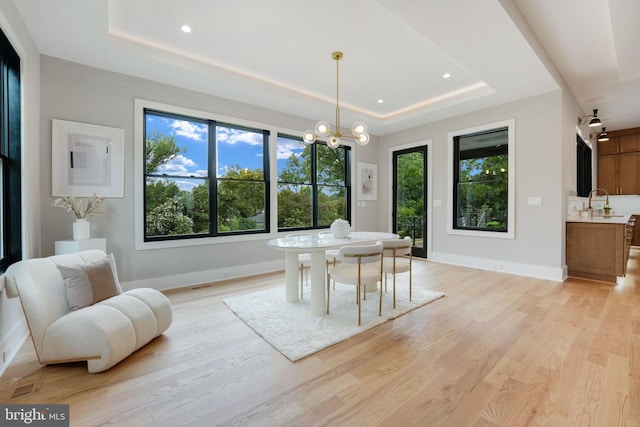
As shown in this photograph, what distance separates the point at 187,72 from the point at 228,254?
2.55m

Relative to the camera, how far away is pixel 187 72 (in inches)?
135

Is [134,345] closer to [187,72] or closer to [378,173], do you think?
[187,72]

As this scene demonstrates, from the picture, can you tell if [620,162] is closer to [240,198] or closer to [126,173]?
[240,198]

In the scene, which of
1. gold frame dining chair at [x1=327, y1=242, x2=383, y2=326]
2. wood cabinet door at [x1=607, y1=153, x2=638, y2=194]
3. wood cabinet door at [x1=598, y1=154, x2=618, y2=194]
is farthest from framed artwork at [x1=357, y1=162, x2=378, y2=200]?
wood cabinet door at [x1=607, y1=153, x2=638, y2=194]

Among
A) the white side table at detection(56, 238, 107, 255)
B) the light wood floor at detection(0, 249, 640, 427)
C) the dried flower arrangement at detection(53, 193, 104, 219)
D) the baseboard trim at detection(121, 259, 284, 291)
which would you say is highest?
the dried flower arrangement at detection(53, 193, 104, 219)

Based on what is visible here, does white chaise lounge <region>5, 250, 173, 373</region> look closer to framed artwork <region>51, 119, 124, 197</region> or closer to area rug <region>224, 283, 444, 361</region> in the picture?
area rug <region>224, 283, 444, 361</region>

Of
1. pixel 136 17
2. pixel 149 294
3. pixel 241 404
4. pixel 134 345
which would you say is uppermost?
pixel 136 17

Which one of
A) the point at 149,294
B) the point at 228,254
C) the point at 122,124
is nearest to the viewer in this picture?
the point at 149,294

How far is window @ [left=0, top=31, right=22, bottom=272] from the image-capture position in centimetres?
228

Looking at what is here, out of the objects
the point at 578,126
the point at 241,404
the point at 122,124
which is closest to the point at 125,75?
the point at 122,124

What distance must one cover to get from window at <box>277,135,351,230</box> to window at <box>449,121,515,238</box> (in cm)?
213

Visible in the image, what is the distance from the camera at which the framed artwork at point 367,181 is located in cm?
614

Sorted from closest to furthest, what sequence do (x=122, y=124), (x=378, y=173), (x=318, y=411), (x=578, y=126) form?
1. (x=318, y=411)
2. (x=122, y=124)
3. (x=578, y=126)
4. (x=378, y=173)

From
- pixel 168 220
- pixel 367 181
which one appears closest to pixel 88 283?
pixel 168 220
